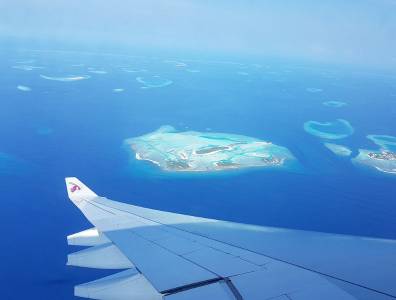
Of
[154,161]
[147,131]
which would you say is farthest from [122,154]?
[147,131]

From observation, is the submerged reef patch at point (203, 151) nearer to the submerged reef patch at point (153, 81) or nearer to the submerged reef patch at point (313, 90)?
the submerged reef patch at point (153, 81)

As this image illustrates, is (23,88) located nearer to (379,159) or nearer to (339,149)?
(339,149)

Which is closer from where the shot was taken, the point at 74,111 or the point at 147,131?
the point at 147,131

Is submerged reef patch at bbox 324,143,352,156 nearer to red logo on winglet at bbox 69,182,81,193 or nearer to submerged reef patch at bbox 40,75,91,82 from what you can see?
red logo on winglet at bbox 69,182,81,193

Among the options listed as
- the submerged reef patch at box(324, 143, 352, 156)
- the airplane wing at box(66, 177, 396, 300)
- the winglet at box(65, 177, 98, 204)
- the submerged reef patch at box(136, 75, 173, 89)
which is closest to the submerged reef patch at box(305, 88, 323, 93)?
the submerged reef patch at box(136, 75, 173, 89)

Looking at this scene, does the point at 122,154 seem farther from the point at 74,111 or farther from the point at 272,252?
the point at 272,252
